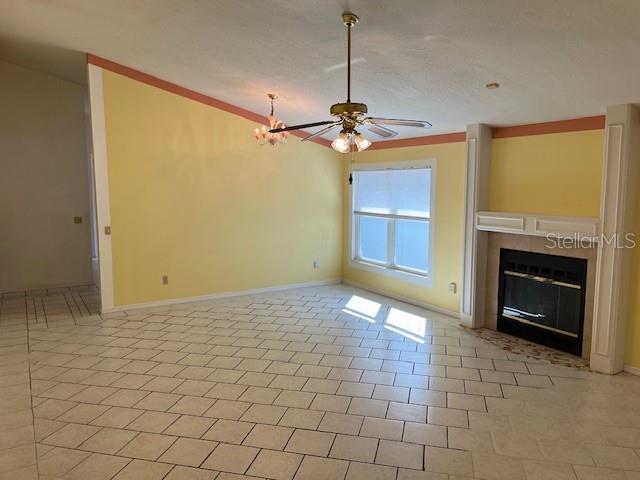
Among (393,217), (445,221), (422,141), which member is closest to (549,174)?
(445,221)

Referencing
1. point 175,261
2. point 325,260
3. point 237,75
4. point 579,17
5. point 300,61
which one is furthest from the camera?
point 325,260

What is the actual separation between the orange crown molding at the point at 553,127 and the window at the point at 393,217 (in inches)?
42.7

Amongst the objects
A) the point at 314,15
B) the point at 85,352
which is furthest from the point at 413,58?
the point at 85,352

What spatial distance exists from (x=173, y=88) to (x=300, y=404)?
4.26 m

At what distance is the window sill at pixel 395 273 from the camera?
574 cm

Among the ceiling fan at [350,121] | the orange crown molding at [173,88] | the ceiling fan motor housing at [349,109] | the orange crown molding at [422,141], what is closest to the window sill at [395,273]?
the orange crown molding at [422,141]

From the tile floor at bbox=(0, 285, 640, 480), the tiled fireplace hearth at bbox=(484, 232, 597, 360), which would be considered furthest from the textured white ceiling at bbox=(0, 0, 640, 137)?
the tile floor at bbox=(0, 285, 640, 480)

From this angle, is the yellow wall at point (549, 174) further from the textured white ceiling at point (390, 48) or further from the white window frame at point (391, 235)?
the white window frame at point (391, 235)

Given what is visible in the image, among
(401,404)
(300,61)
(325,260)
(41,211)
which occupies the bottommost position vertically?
Result: (401,404)

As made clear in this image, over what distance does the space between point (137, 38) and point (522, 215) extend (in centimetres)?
405

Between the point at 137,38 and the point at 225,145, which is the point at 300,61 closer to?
the point at 137,38

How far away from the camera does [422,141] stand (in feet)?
18.3

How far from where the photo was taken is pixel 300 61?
3826 mm

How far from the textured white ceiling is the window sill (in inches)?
74.1
